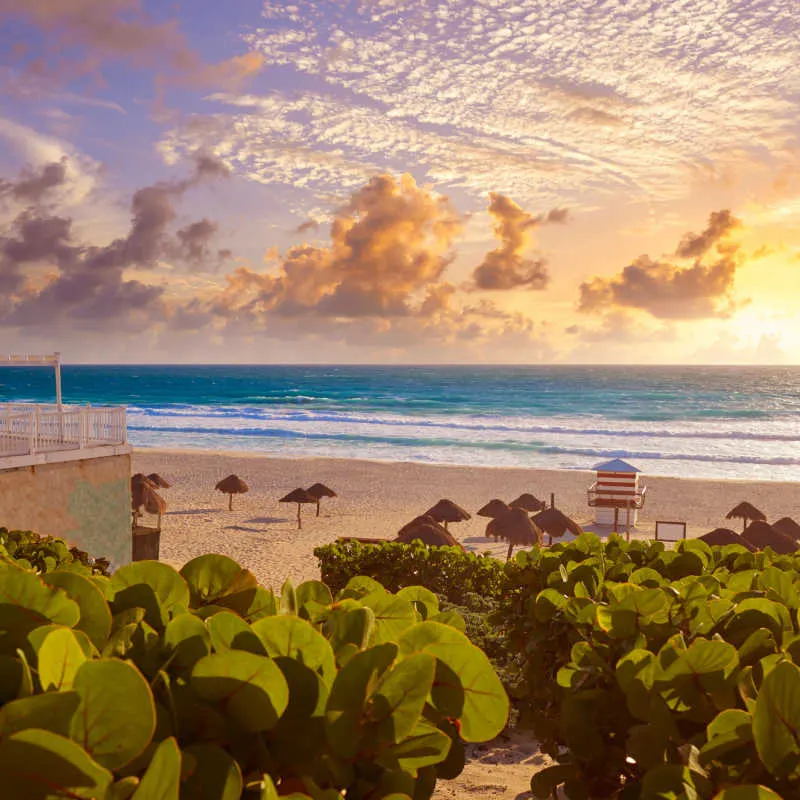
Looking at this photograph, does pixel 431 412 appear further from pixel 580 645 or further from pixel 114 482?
pixel 580 645

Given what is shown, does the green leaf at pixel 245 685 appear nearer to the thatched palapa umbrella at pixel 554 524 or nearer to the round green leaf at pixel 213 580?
the round green leaf at pixel 213 580

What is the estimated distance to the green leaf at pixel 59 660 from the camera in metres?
1.15

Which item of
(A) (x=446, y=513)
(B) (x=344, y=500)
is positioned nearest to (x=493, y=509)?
(A) (x=446, y=513)

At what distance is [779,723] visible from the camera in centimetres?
138

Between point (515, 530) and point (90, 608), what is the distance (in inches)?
686

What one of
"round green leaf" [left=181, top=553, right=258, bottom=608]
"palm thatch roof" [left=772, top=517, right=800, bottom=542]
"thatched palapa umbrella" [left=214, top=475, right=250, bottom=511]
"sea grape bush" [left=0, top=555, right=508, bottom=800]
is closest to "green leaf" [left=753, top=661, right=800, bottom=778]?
"sea grape bush" [left=0, top=555, right=508, bottom=800]

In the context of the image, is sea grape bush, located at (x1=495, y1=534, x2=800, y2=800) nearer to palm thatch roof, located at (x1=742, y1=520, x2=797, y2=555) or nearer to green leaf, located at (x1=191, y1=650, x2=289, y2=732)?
green leaf, located at (x1=191, y1=650, x2=289, y2=732)

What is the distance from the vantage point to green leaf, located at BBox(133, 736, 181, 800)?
1022mm

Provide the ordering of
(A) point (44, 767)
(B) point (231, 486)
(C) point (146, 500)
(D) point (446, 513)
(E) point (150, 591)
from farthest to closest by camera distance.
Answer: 1. (B) point (231, 486)
2. (C) point (146, 500)
3. (D) point (446, 513)
4. (E) point (150, 591)
5. (A) point (44, 767)

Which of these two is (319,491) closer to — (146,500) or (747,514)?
(146,500)

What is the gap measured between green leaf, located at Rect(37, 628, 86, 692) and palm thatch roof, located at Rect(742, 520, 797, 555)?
1613 centimetres

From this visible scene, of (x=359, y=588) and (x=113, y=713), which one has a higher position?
(x=113, y=713)

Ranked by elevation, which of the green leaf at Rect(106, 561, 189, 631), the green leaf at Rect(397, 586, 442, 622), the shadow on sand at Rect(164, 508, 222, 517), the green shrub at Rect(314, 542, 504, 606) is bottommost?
the shadow on sand at Rect(164, 508, 222, 517)

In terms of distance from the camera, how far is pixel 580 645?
232cm
